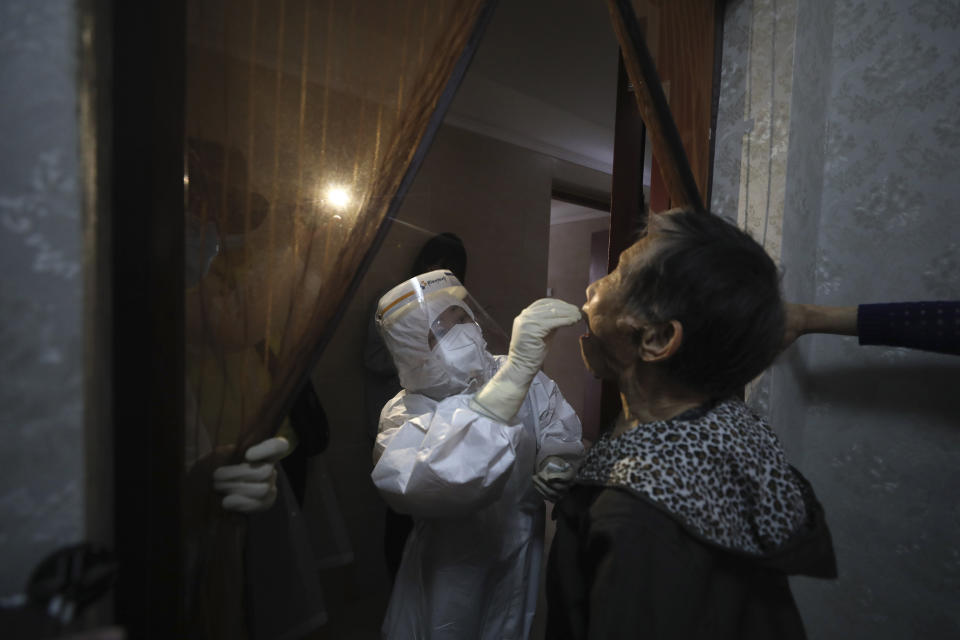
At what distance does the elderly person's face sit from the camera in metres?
0.75

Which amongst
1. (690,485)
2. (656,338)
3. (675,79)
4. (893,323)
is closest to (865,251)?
(893,323)

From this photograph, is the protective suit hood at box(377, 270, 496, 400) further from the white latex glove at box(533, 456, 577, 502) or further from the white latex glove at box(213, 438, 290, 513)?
the white latex glove at box(213, 438, 290, 513)

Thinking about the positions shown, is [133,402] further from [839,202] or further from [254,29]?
[839,202]

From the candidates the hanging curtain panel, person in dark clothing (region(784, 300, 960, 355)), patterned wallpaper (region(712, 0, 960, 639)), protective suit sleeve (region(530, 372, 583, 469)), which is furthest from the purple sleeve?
protective suit sleeve (region(530, 372, 583, 469))

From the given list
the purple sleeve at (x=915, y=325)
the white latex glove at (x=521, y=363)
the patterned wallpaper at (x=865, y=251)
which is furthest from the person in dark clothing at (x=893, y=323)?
the white latex glove at (x=521, y=363)

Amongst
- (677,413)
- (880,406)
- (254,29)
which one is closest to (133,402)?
(254,29)

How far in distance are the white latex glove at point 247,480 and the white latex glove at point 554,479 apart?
2.00 feet

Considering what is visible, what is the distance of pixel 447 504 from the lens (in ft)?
2.97

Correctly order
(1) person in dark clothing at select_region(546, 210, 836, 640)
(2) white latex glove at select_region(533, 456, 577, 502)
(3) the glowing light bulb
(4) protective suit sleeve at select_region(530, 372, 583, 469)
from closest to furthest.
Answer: (1) person in dark clothing at select_region(546, 210, 836, 640) → (3) the glowing light bulb → (2) white latex glove at select_region(533, 456, 577, 502) → (4) protective suit sleeve at select_region(530, 372, 583, 469)

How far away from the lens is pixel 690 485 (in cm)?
63

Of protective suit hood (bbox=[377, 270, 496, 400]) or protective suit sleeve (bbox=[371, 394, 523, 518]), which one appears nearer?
protective suit sleeve (bbox=[371, 394, 523, 518])

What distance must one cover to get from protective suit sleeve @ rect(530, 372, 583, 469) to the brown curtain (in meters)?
0.74

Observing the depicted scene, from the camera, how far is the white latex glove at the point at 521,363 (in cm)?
93

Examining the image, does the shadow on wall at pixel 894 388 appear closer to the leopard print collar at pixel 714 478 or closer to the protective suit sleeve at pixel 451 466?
the leopard print collar at pixel 714 478
